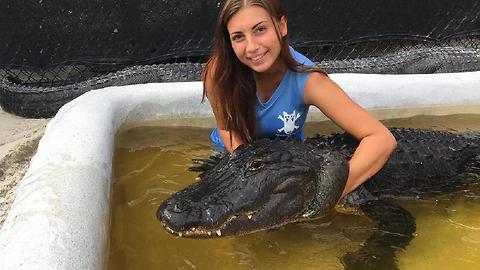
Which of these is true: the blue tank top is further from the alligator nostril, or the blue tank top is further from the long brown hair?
the alligator nostril

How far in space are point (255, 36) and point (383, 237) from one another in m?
1.00

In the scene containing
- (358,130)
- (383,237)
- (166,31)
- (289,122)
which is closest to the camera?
(358,130)

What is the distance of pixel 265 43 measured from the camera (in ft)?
6.66

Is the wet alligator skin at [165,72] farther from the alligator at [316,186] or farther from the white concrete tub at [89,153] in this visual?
the alligator at [316,186]

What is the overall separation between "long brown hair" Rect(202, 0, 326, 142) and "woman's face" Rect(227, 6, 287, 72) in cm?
3

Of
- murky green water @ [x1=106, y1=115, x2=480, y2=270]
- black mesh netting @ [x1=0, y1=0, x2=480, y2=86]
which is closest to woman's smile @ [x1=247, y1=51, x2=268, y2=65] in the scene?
murky green water @ [x1=106, y1=115, x2=480, y2=270]

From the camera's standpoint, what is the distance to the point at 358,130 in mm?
2174

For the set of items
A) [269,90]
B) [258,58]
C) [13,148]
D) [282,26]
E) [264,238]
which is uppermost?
[282,26]

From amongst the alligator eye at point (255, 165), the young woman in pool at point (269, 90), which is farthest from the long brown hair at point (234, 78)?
the alligator eye at point (255, 165)

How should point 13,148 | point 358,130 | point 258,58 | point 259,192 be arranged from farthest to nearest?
point 13,148 → point 358,130 → point 258,58 → point 259,192

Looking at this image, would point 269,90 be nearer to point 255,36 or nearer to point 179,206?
point 255,36

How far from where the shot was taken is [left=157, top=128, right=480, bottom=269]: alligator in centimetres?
180

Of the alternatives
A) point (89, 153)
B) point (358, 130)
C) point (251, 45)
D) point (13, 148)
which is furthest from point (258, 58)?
point (13, 148)

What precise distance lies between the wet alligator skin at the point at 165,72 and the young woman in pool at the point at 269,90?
1.93m
